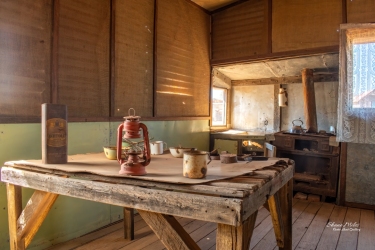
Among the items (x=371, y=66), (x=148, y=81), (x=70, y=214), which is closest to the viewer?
(x=70, y=214)

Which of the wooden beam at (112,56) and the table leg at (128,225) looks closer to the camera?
the table leg at (128,225)

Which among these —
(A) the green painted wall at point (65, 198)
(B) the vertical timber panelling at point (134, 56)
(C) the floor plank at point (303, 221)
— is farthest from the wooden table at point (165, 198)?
(B) the vertical timber panelling at point (134, 56)

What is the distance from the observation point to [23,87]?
242 centimetres

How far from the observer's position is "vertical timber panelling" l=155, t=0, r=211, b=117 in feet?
12.8

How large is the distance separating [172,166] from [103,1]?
2.14 meters

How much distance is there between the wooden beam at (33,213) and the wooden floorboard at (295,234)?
835mm

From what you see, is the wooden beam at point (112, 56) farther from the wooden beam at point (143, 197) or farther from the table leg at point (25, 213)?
the wooden beam at point (143, 197)

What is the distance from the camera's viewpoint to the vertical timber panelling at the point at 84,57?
8.87 ft

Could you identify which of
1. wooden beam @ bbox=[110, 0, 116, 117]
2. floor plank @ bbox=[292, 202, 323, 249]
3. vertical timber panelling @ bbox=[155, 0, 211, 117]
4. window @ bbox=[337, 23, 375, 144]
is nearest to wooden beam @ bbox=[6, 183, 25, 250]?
wooden beam @ bbox=[110, 0, 116, 117]

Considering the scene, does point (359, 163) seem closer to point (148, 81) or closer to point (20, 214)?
point (148, 81)

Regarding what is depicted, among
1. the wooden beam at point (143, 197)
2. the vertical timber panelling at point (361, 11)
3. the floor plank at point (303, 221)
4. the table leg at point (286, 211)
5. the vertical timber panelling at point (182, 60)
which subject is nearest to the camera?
the wooden beam at point (143, 197)

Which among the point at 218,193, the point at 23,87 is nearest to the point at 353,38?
the point at 218,193

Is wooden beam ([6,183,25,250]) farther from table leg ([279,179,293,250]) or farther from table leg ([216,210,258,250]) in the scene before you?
table leg ([279,179,293,250])

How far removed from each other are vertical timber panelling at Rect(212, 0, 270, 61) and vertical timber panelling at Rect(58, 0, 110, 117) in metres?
2.29
